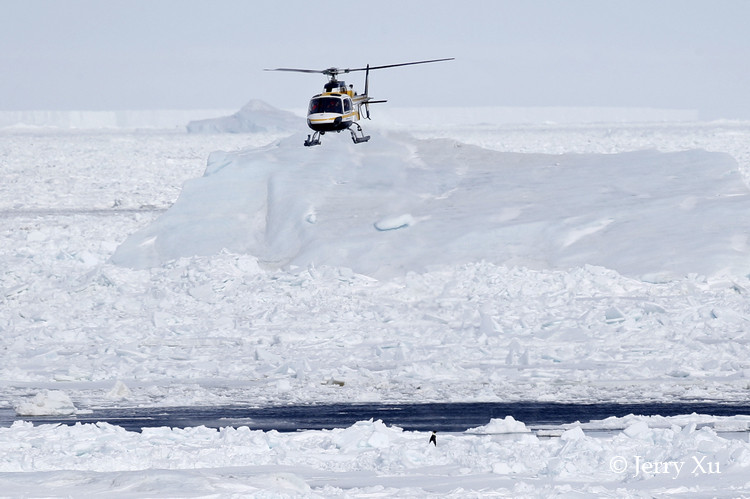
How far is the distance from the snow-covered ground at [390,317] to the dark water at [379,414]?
60cm

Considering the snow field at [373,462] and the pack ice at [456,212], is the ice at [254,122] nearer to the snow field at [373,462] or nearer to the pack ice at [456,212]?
the pack ice at [456,212]

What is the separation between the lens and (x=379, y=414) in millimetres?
14391

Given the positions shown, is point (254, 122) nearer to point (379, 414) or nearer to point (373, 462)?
point (379, 414)

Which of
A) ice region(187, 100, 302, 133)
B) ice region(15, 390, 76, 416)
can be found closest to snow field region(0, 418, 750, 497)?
ice region(15, 390, 76, 416)

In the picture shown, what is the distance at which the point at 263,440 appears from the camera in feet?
37.8

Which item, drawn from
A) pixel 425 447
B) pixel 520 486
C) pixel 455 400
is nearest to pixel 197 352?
pixel 455 400

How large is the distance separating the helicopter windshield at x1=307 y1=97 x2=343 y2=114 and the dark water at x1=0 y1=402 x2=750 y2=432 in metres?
9.66

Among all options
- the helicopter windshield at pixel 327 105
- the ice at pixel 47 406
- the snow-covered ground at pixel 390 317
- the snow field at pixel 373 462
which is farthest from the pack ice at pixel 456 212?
the snow field at pixel 373 462

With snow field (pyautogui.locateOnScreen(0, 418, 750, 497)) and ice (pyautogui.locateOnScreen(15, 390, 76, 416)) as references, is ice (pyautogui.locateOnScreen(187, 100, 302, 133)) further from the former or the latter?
snow field (pyautogui.locateOnScreen(0, 418, 750, 497))

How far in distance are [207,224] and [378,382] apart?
1039 cm

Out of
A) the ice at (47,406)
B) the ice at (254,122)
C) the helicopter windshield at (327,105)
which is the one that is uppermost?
the ice at (254,122)

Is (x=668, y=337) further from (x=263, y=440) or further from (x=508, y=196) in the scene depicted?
(x=263, y=440)

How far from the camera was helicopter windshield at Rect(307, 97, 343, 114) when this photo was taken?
23.3m

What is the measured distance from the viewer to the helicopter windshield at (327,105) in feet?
76.5
